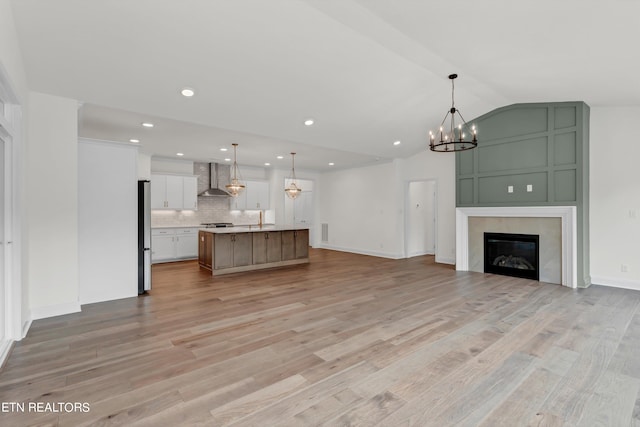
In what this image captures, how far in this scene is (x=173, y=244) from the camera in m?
7.82

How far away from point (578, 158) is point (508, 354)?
4.12 meters

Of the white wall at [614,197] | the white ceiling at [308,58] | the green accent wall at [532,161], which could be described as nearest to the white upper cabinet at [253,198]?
the white ceiling at [308,58]

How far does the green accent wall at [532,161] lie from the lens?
5.14 meters

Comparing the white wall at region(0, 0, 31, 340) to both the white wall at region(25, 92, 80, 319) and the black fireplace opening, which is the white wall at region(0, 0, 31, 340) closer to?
the white wall at region(25, 92, 80, 319)

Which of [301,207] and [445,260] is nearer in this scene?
[445,260]

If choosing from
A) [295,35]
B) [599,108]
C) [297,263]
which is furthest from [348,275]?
[599,108]

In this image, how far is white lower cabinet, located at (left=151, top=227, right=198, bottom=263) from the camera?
7.52m

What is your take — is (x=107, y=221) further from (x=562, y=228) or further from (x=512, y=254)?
(x=562, y=228)

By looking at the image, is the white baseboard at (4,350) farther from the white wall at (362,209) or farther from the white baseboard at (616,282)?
the white baseboard at (616,282)

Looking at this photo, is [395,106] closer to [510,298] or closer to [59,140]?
[510,298]

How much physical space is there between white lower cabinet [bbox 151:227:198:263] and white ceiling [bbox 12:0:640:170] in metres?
2.74

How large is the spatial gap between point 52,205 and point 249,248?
351 cm

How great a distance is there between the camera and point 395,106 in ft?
17.8
